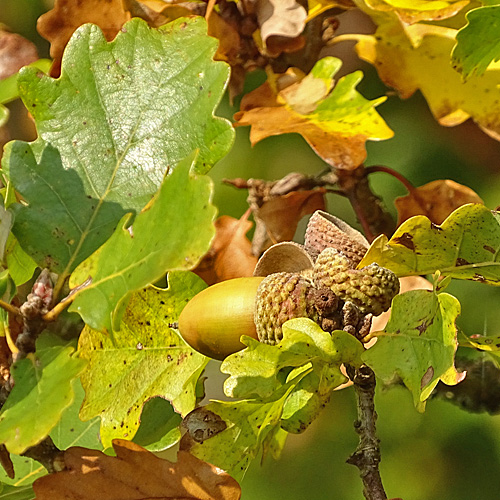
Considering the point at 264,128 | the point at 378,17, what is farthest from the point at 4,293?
the point at 378,17

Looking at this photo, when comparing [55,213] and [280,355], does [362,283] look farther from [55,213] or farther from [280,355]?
[55,213]

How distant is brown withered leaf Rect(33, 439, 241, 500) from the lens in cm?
65

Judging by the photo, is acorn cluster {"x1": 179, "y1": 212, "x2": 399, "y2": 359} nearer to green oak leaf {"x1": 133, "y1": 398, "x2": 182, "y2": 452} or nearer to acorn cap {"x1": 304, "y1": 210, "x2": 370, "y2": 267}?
acorn cap {"x1": 304, "y1": 210, "x2": 370, "y2": 267}

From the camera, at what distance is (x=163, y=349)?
750 millimetres

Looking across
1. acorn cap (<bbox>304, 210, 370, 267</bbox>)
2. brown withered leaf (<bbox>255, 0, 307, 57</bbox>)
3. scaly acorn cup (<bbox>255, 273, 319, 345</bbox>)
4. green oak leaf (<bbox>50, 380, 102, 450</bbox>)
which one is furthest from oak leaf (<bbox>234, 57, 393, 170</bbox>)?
green oak leaf (<bbox>50, 380, 102, 450</bbox>)

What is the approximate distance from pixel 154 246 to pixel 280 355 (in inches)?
5.1

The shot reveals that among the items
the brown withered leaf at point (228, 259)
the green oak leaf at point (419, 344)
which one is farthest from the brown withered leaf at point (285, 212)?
the green oak leaf at point (419, 344)

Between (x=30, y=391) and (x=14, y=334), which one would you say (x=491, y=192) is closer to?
(x=14, y=334)

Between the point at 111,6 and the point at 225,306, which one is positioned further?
the point at 111,6

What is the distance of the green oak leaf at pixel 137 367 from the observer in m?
0.72

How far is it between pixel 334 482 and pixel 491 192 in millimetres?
588

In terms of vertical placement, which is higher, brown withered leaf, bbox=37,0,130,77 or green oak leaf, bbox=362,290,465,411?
brown withered leaf, bbox=37,0,130,77

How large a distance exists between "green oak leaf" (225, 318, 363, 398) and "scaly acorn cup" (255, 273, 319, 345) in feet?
0.08

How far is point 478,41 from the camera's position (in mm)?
740
